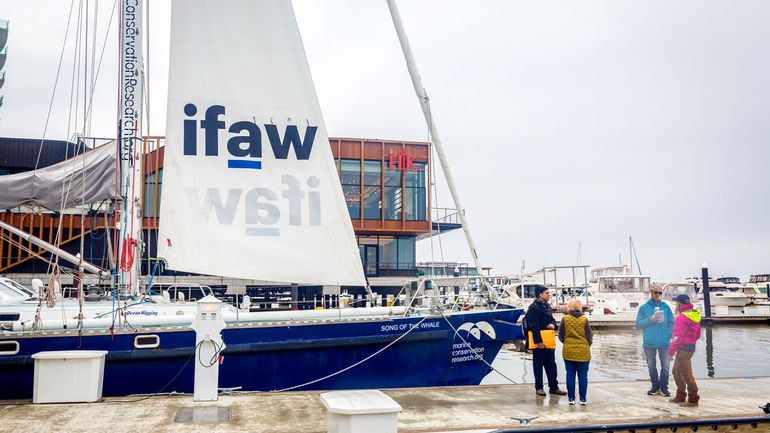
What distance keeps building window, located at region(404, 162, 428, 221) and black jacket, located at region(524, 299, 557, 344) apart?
34.3 m

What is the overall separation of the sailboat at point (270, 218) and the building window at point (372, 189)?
31096 millimetres

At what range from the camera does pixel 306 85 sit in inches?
491

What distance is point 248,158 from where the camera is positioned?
12062 millimetres

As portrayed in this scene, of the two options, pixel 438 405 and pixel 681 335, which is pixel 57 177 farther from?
pixel 681 335

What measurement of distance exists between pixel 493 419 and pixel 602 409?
1.89m

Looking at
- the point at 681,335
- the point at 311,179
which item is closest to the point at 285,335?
the point at 311,179

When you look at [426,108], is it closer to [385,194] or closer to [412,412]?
[412,412]

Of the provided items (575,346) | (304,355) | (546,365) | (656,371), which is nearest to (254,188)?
(304,355)

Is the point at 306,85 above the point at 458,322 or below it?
above

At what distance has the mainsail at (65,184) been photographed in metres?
14.4

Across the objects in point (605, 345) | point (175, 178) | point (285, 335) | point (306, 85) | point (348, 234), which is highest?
point (306, 85)

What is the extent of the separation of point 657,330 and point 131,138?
37.2 ft

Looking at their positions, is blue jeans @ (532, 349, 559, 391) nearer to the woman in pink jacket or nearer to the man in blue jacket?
the man in blue jacket

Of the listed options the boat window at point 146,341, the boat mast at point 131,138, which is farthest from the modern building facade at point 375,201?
the boat window at point 146,341
